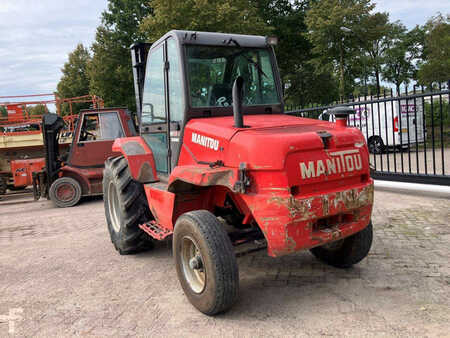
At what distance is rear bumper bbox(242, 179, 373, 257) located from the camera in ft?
10.1

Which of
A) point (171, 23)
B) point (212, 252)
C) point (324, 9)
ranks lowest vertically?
point (212, 252)

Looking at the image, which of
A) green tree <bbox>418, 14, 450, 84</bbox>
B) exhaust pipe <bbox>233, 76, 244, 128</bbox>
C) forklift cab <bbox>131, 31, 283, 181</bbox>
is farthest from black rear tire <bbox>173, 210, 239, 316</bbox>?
green tree <bbox>418, 14, 450, 84</bbox>

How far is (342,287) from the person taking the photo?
12.6 feet

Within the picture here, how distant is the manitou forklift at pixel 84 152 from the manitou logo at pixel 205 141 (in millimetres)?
6019

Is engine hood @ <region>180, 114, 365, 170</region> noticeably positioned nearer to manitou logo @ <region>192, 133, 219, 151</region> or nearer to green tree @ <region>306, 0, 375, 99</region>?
manitou logo @ <region>192, 133, 219, 151</region>

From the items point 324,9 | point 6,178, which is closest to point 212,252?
point 6,178

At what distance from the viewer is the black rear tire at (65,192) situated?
31.2 feet

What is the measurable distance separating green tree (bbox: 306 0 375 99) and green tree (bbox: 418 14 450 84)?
9.70 meters

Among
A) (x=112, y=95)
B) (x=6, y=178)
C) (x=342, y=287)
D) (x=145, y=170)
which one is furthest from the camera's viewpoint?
(x=112, y=95)

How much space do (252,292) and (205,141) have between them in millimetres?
1492

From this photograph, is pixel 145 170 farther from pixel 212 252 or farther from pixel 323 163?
pixel 323 163

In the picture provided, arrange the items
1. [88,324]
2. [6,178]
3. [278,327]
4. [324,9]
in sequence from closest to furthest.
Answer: [278,327] → [88,324] → [6,178] → [324,9]

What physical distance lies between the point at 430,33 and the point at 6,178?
32745 millimetres

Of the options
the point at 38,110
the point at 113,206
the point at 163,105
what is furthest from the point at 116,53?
the point at 163,105
